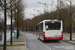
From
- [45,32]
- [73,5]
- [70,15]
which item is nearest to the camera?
[45,32]

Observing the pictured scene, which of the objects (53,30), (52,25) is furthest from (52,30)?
(52,25)

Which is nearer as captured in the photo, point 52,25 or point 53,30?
point 53,30

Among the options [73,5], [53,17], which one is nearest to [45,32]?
[73,5]

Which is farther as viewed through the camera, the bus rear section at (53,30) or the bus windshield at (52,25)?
the bus windshield at (52,25)

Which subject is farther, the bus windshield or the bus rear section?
the bus windshield

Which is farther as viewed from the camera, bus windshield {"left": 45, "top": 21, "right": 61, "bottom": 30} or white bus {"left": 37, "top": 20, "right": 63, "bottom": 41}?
bus windshield {"left": 45, "top": 21, "right": 61, "bottom": 30}

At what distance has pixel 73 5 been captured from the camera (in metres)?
28.4

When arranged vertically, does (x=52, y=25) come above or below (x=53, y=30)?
above

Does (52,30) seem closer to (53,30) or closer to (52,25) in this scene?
(53,30)

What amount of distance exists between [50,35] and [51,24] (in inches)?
54.7

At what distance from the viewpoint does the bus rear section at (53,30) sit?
2397 cm

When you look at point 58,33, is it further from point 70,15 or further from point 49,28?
point 70,15

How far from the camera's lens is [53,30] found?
2408 centimetres

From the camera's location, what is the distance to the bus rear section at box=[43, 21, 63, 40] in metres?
24.0
